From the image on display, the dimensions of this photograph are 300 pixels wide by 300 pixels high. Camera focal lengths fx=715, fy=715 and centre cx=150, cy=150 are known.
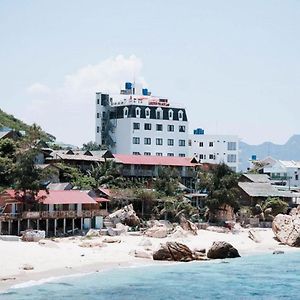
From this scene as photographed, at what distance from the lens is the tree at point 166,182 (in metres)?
75.2

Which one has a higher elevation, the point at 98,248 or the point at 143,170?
the point at 143,170

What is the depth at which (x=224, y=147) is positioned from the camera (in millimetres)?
114812

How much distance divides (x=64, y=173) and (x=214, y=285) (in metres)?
34.2

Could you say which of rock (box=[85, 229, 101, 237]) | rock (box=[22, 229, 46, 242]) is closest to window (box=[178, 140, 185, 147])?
rock (box=[85, 229, 101, 237])

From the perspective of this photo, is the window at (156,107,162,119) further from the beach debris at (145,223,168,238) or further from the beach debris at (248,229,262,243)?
the beach debris at (145,223,168,238)

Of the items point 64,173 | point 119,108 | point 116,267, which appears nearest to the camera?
point 116,267

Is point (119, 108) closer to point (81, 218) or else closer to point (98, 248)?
point (81, 218)

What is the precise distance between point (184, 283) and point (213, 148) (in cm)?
7060

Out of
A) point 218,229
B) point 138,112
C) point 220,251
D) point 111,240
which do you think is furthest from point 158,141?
point 220,251

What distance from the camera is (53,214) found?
6112cm

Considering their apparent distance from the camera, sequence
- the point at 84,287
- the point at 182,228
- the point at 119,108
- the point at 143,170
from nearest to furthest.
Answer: the point at 84,287 < the point at 182,228 < the point at 143,170 < the point at 119,108

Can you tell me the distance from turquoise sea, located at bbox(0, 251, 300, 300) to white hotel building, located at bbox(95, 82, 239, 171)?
161ft

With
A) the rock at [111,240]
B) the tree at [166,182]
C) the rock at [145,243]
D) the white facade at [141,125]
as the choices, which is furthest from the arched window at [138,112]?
the rock at [145,243]

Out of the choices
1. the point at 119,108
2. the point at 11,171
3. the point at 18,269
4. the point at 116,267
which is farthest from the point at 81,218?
the point at 119,108
